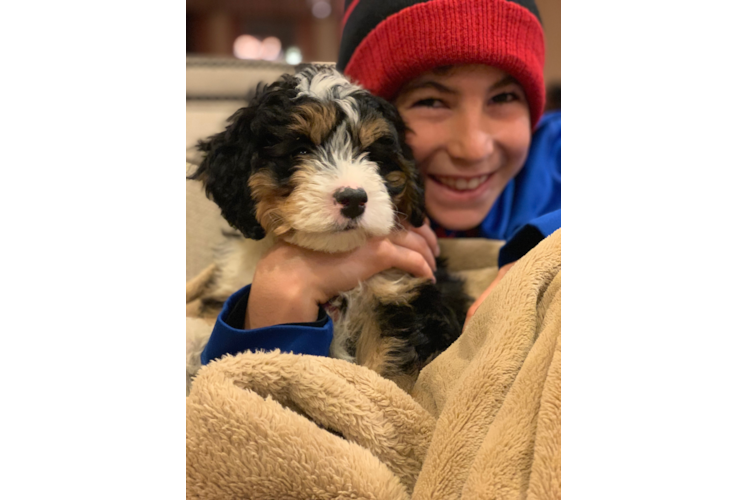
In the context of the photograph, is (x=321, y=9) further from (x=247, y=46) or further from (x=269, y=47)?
(x=247, y=46)

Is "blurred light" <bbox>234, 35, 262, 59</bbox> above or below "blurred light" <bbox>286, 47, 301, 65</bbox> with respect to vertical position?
below

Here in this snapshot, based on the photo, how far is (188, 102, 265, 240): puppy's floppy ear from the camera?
5.03 feet

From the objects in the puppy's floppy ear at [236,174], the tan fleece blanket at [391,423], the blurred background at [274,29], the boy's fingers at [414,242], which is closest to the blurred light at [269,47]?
the blurred background at [274,29]

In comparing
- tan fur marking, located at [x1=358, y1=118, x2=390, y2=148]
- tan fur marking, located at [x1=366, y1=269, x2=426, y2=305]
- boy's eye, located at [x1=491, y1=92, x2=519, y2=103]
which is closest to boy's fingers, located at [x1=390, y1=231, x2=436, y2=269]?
tan fur marking, located at [x1=366, y1=269, x2=426, y2=305]

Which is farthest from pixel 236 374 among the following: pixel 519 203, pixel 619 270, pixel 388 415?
pixel 519 203

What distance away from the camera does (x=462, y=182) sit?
89.3 inches

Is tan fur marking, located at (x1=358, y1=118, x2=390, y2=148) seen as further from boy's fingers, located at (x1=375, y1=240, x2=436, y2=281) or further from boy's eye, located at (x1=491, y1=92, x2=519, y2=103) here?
boy's eye, located at (x1=491, y1=92, x2=519, y2=103)

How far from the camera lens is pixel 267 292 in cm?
163

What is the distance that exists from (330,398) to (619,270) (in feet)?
2.47

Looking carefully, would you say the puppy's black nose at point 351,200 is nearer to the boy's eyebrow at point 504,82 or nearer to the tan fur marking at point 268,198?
the tan fur marking at point 268,198

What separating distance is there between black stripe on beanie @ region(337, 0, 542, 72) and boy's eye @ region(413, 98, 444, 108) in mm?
363

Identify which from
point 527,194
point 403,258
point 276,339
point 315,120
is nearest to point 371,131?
point 315,120

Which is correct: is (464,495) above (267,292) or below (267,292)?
below

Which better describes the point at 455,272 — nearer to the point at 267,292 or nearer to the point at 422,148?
the point at 422,148
